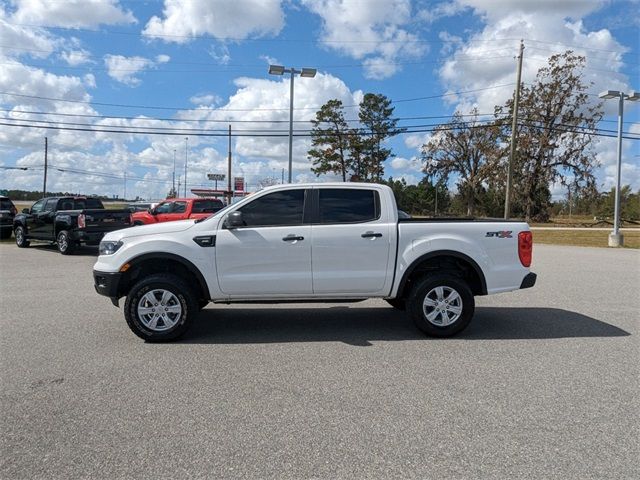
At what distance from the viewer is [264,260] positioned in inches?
236

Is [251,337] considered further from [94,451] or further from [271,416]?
[94,451]

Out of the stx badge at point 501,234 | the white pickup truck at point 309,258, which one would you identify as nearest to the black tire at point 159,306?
the white pickup truck at point 309,258

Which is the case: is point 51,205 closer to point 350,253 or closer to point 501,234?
point 350,253

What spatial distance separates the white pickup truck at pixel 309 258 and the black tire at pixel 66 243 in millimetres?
10603

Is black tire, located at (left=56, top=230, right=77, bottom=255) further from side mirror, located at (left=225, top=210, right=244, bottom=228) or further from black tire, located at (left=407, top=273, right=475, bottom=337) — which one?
black tire, located at (left=407, top=273, right=475, bottom=337)

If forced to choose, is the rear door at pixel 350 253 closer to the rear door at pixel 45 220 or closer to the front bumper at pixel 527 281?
the front bumper at pixel 527 281

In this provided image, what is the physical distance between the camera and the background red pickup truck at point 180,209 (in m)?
18.9

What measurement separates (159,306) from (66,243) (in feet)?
37.6

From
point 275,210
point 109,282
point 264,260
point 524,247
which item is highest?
point 275,210

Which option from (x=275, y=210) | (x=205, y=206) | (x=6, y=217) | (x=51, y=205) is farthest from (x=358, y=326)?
(x=6, y=217)

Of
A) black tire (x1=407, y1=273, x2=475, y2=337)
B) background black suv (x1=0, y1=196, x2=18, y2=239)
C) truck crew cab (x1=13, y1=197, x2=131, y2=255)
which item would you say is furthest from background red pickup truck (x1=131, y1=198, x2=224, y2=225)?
black tire (x1=407, y1=273, x2=475, y2=337)

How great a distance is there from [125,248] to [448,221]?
400 cm

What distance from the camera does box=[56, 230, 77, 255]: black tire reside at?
610 inches

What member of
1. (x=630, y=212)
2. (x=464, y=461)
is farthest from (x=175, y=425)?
(x=630, y=212)
